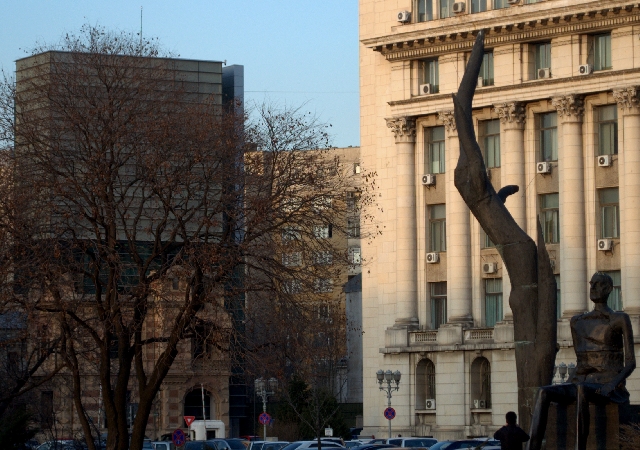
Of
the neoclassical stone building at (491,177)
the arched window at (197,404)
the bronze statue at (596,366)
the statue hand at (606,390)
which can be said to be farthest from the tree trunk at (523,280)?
the arched window at (197,404)

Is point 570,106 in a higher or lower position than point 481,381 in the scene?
higher

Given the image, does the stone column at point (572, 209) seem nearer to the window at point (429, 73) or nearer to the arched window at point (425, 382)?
the window at point (429, 73)

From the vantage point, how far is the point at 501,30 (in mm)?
58750

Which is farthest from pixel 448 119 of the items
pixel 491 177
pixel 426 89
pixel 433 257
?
pixel 433 257

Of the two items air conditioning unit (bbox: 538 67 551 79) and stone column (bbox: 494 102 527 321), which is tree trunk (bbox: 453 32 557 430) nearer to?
stone column (bbox: 494 102 527 321)

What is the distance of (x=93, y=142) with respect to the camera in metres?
32.2

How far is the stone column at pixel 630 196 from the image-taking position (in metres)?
55.8

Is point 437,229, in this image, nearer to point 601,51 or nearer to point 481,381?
point 481,381

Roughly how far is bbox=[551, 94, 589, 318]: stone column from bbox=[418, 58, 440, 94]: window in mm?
6204

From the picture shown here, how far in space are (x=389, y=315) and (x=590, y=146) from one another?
483 inches

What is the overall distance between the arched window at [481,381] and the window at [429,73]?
1236 centimetres

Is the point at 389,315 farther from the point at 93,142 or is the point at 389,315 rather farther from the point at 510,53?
the point at 93,142

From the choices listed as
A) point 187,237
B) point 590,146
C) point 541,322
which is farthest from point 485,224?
→ point 590,146

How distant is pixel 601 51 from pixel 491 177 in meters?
7.15
